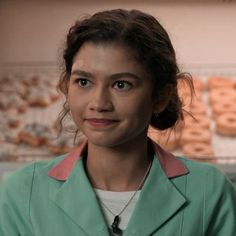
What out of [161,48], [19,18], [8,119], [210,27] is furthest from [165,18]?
[161,48]

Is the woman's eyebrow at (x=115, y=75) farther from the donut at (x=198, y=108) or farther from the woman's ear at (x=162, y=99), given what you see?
the donut at (x=198, y=108)

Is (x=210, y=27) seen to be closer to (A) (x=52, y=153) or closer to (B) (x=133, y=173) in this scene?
(A) (x=52, y=153)

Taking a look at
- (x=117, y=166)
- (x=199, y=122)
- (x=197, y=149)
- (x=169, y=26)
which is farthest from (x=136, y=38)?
(x=169, y=26)

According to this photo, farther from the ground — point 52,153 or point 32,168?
point 32,168

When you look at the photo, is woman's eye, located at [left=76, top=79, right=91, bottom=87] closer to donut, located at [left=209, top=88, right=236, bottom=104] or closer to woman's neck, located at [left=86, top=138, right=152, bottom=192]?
woman's neck, located at [left=86, top=138, right=152, bottom=192]

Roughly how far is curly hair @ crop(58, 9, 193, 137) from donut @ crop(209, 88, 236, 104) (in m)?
1.07

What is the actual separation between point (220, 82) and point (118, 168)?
1258 mm

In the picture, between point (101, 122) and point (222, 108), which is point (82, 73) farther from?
point (222, 108)

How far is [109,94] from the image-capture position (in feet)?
2.39

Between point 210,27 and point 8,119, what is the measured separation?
905 mm

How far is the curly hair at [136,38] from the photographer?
0.76 metres

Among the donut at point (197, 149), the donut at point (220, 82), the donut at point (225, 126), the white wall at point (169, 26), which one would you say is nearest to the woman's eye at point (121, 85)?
the donut at point (197, 149)

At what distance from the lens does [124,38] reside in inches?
29.8

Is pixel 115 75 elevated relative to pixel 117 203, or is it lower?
elevated
